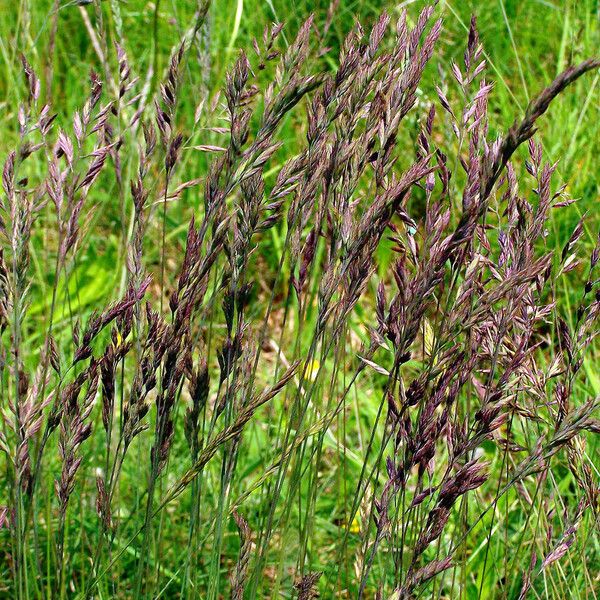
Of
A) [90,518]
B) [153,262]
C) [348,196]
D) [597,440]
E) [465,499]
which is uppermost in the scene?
[348,196]

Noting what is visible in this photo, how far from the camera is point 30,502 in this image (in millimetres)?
1346

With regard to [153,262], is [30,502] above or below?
above

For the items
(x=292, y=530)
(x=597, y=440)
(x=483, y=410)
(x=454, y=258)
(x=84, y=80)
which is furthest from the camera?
(x=84, y=80)

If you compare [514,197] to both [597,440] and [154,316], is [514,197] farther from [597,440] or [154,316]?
[597,440]

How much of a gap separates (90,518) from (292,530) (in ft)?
1.61

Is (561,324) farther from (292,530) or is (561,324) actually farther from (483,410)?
(292,530)

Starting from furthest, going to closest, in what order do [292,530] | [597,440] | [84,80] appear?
1. [84,80]
2. [292,530]
3. [597,440]

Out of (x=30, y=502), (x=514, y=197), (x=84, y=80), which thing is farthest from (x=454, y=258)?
(x=84, y=80)

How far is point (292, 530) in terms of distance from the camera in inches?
88.6

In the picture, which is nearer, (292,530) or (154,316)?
(154,316)

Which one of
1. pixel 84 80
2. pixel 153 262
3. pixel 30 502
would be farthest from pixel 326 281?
pixel 84 80

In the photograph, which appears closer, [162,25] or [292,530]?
[292,530]

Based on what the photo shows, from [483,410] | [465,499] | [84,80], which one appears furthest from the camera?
[84,80]

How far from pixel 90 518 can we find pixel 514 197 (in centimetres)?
133
